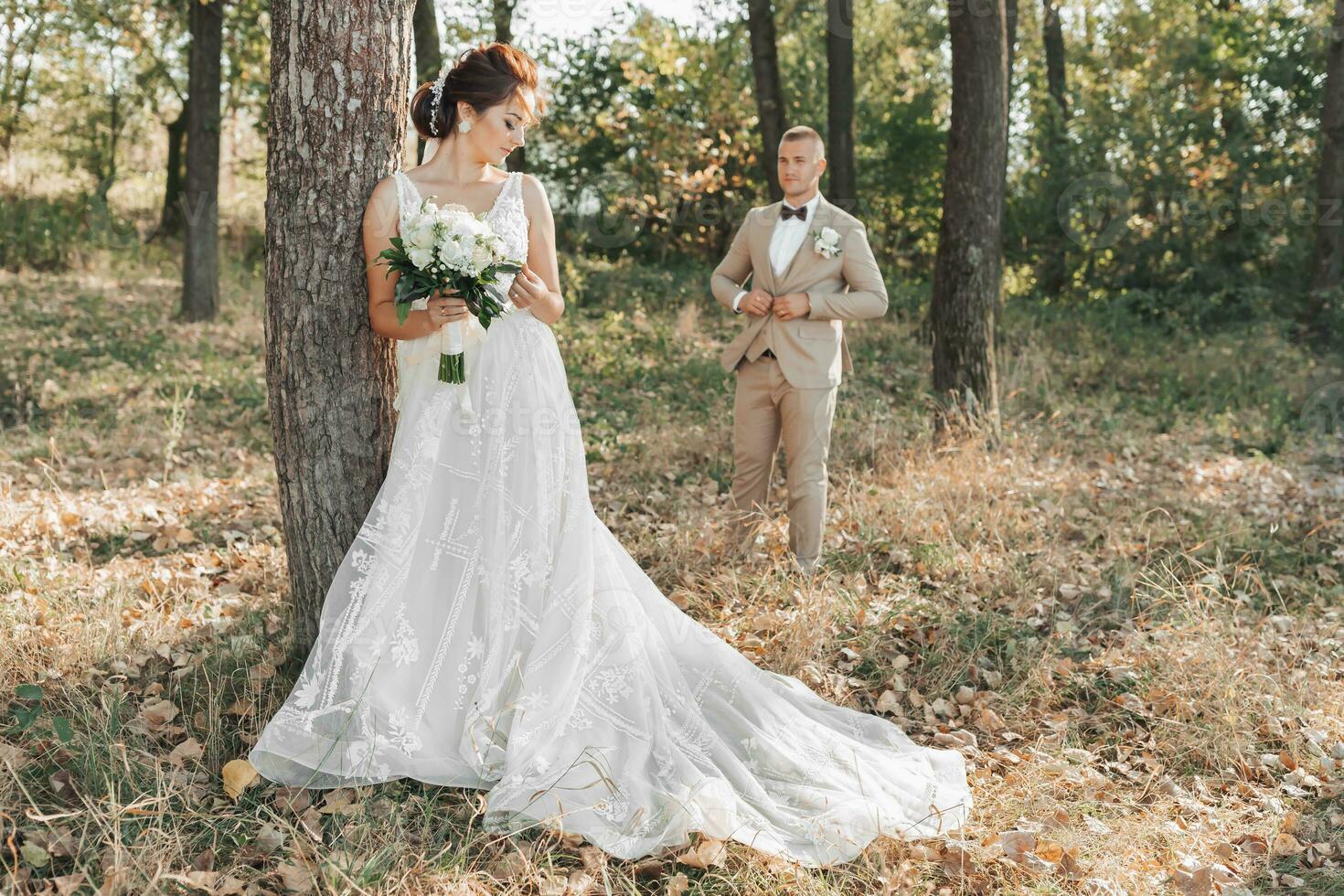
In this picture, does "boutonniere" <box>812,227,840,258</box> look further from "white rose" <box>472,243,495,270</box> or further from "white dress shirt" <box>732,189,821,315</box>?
"white rose" <box>472,243,495,270</box>

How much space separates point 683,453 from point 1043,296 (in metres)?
9.99

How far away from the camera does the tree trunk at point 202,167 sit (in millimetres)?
11773

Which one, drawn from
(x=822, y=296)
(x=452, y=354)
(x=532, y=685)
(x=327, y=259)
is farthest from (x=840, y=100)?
(x=532, y=685)

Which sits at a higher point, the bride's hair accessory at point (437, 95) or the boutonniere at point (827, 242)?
the bride's hair accessory at point (437, 95)

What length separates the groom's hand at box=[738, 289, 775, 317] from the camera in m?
5.79

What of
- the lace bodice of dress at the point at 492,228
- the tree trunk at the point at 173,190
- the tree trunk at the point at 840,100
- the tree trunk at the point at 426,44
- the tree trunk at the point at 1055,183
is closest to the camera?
the lace bodice of dress at the point at 492,228

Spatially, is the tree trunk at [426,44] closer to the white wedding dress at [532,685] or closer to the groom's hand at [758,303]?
the groom's hand at [758,303]

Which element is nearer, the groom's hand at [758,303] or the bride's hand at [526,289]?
the bride's hand at [526,289]

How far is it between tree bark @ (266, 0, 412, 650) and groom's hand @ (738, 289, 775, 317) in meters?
2.22

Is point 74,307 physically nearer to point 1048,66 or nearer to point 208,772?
point 208,772

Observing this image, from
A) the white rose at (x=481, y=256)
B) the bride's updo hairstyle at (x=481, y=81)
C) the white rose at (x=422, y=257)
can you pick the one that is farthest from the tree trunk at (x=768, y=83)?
the white rose at (x=422, y=257)

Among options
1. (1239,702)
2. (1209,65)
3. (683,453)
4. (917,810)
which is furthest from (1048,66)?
(917,810)

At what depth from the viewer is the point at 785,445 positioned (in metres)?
6.03

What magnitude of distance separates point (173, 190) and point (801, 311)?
15.7 metres
